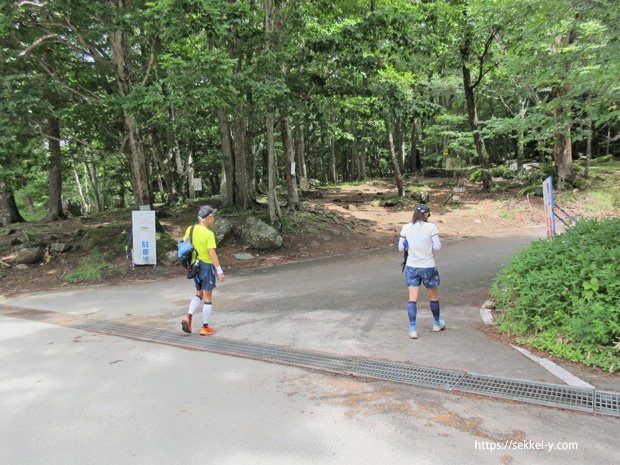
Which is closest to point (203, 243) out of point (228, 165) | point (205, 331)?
point (205, 331)

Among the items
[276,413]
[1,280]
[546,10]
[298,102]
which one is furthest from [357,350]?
[1,280]

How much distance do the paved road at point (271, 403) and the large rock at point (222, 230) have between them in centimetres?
666

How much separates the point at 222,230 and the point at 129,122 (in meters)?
4.47

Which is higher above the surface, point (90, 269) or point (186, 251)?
point (186, 251)

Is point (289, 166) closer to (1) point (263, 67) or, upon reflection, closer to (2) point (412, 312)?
(1) point (263, 67)

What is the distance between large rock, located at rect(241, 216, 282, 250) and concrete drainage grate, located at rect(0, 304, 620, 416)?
7126 mm

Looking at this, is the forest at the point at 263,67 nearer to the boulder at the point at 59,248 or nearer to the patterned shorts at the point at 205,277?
the boulder at the point at 59,248

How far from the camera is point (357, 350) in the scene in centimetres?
511

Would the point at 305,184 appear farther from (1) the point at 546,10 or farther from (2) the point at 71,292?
(1) the point at 546,10

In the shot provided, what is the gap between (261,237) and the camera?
13.5 meters

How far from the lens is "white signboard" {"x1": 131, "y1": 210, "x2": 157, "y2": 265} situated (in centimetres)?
1201

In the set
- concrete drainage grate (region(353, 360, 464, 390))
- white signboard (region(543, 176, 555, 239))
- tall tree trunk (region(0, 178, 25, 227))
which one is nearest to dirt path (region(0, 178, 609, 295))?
tall tree trunk (region(0, 178, 25, 227))

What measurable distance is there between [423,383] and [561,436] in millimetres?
1233

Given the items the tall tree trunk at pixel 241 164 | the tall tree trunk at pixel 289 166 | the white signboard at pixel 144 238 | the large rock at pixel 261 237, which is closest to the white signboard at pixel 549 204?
the large rock at pixel 261 237
